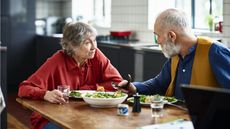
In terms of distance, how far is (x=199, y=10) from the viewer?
4.96m

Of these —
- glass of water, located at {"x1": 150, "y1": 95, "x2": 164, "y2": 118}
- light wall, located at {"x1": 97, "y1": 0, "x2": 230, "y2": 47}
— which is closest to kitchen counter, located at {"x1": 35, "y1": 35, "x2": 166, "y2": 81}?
light wall, located at {"x1": 97, "y1": 0, "x2": 230, "y2": 47}

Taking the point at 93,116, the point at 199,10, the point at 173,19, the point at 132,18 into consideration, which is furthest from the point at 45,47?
the point at 93,116

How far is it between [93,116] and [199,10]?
10.9 feet

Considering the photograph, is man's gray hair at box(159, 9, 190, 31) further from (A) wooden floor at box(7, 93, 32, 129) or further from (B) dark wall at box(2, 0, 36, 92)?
(B) dark wall at box(2, 0, 36, 92)

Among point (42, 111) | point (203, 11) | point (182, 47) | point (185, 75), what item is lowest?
point (42, 111)

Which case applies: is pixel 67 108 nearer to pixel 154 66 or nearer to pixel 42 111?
pixel 42 111

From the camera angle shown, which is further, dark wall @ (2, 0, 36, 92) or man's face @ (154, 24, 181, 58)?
dark wall @ (2, 0, 36, 92)

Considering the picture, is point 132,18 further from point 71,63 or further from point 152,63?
point 71,63

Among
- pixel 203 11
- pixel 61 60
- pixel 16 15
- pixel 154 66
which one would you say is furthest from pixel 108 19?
pixel 61 60

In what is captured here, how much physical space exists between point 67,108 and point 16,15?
473cm

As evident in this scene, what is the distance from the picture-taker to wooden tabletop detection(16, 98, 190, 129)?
6.00 ft

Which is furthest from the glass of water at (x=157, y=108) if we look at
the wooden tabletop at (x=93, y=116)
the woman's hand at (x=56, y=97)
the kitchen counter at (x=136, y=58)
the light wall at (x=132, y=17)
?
the light wall at (x=132, y=17)

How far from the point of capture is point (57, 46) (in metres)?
6.40

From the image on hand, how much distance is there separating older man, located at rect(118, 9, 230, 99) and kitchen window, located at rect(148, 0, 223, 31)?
2180mm
